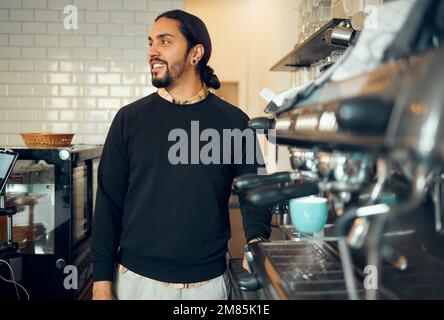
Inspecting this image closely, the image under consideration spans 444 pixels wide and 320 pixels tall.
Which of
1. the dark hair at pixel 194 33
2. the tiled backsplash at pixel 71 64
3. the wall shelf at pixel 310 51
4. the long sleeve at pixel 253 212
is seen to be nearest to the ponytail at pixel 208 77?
the dark hair at pixel 194 33

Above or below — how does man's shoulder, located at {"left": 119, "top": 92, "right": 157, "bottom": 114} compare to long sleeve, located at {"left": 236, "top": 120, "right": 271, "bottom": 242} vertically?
above

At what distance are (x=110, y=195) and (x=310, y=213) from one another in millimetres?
597

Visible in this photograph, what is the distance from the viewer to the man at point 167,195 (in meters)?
1.22

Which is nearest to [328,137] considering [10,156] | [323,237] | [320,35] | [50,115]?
[323,237]

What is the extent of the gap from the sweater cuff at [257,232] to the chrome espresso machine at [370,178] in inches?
8.9

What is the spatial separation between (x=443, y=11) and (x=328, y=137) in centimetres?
18

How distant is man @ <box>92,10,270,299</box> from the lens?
4.01 ft

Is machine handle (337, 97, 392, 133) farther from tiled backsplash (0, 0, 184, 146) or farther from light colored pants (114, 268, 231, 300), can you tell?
tiled backsplash (0, 0, 184, 146)

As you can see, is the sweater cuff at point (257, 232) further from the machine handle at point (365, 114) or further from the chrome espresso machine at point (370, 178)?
the machine handle at point (365, 114)

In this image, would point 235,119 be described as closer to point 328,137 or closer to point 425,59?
point 328,137

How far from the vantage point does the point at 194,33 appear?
4.48 feet

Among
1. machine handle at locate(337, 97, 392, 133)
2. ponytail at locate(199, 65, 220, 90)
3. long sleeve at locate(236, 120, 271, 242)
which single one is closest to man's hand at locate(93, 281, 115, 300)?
long sleeve at locate(236, 120, 271, 242)

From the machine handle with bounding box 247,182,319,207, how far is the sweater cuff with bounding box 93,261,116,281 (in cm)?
76

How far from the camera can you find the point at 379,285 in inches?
28.8
